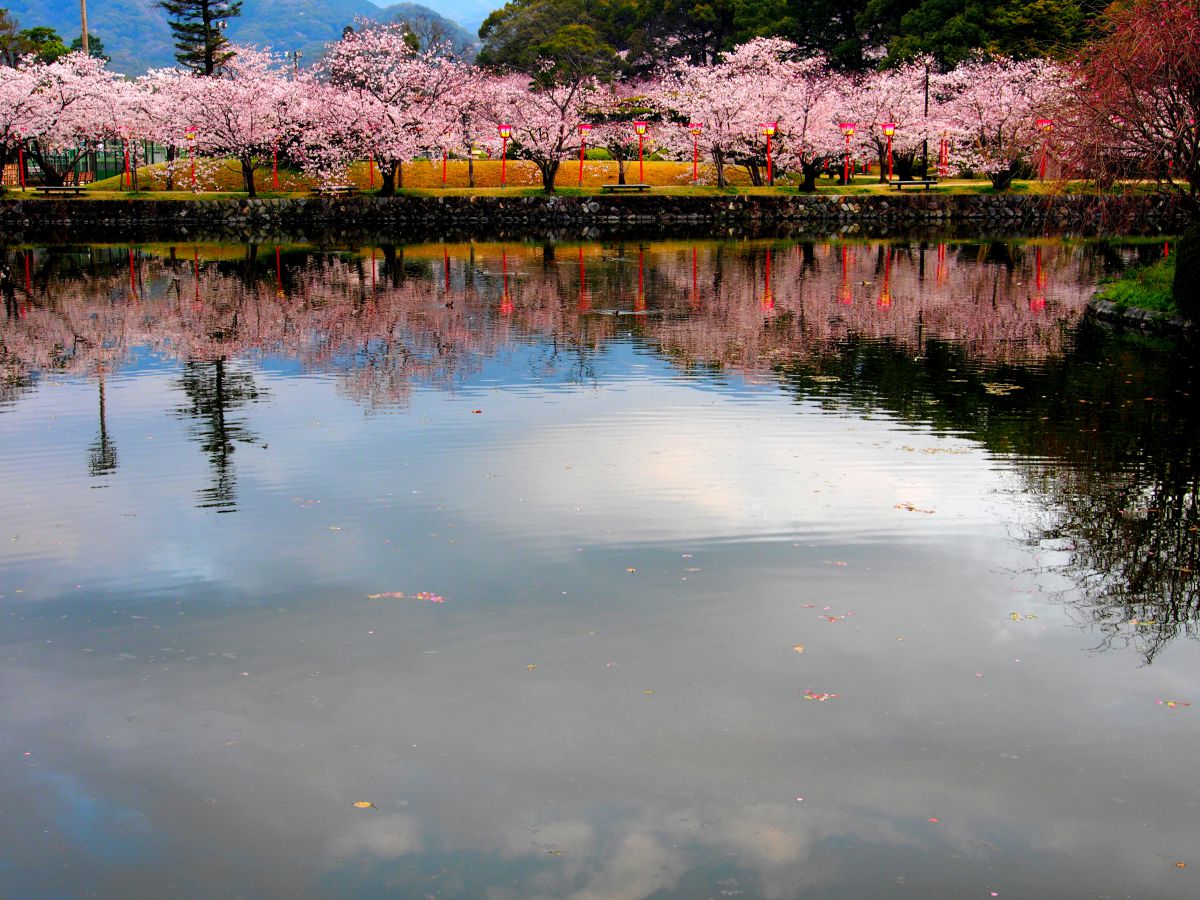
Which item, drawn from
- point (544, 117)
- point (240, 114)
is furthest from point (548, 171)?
point (240, 114)

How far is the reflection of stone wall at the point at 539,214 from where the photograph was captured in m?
46.0

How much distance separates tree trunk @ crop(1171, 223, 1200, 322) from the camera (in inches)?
680

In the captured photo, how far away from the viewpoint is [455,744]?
561 centimetres

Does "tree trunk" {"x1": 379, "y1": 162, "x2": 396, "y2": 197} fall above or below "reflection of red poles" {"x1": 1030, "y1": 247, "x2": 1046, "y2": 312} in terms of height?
above

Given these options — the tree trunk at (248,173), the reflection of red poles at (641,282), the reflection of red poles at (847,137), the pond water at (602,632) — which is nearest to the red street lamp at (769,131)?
the reflection of red poles at (847,137)

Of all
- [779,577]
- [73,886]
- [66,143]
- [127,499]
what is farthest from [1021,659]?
[66,143]

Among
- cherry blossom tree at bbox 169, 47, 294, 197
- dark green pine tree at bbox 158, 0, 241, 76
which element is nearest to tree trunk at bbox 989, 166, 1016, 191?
cherry blossom tree at bbox 169, 47, 294, 197

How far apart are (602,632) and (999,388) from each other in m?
8.79

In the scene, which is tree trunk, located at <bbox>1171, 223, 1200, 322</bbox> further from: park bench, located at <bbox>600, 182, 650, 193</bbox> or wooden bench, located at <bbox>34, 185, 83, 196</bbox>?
wooden bench, located at <bbox>34, 185, 83, 196</bbox>

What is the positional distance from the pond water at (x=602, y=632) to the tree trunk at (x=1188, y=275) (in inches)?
111

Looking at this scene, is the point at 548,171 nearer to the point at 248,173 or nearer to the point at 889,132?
the point at 248,173

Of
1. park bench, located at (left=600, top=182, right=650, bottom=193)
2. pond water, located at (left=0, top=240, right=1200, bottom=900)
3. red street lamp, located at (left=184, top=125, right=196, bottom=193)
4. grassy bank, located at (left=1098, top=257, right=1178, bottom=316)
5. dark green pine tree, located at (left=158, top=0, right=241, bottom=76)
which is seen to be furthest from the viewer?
dark green pine tree, located at (left=158, top=0, right=241, bottom=76)

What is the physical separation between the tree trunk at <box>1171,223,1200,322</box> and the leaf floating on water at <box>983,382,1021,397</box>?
5.03 metres

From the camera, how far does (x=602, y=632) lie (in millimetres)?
6883
